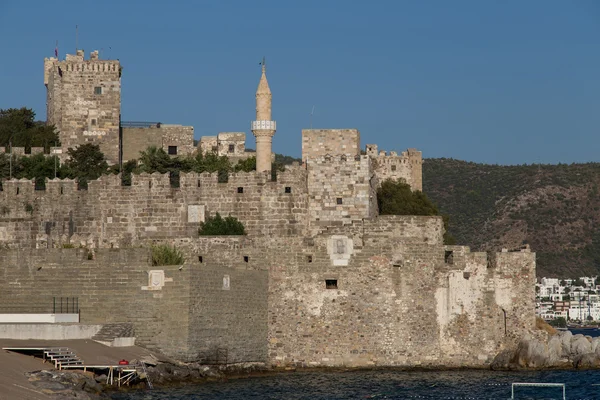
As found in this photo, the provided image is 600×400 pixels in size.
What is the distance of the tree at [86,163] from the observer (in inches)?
2108

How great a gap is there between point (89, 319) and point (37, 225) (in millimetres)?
9791

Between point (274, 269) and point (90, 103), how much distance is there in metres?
17.5

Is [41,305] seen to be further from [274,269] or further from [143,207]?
[143,207]

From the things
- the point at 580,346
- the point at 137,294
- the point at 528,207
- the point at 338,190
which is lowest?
the point at 580,346

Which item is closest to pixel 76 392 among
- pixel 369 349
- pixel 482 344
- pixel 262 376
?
pixel 262 376

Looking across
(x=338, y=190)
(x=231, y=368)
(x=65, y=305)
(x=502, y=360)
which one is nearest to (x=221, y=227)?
(x=338, y=190)

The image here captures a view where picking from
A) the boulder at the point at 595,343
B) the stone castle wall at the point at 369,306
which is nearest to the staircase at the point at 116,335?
the stone castle wall at the point at 369,306

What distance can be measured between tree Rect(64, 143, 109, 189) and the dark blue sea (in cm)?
1522

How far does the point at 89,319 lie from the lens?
130 feet

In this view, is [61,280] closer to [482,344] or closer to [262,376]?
[262,376]

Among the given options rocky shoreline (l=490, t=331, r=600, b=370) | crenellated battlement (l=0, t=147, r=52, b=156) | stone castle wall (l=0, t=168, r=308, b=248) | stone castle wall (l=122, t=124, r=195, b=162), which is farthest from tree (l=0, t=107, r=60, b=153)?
rocky shoreline (l=490, t=331, r=600, b=370)

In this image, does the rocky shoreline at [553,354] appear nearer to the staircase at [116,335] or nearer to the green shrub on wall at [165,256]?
the green shrub on wall at [165,256]

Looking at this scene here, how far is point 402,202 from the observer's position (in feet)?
179

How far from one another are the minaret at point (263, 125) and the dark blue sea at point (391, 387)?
9.73 m
